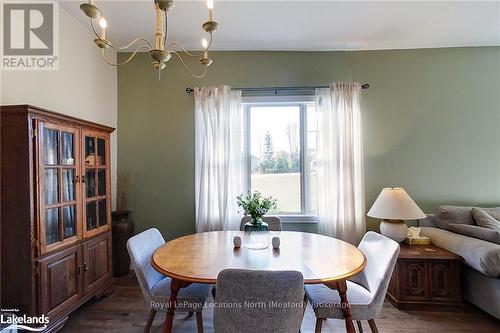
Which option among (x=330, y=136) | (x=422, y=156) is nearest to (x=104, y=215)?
(x=330, y=136)

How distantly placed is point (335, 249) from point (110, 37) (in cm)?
326

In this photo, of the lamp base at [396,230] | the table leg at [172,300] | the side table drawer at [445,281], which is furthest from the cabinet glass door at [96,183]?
the side table drawer at [445,281]

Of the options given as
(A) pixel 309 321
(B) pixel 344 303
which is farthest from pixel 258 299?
(A) pixel 309 321

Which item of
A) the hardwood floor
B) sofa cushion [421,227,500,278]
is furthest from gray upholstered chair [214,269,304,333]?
sofa cushion [421,227,500,278]

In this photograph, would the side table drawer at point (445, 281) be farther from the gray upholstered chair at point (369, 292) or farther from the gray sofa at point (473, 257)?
the gray upholstered chair at point (369, 292)

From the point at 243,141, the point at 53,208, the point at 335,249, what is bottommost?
the point at 335,249

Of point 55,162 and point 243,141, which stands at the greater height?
point 243,141

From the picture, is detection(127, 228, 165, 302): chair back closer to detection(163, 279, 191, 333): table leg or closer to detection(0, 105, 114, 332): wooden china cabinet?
detection(163, 279, 191, 333): table leg

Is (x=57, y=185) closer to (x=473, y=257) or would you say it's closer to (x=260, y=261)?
(x=260, y=261)

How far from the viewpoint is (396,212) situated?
2.54 m

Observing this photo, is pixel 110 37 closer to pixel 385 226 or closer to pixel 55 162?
pixel 55 162

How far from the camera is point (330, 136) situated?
3094 millimetres

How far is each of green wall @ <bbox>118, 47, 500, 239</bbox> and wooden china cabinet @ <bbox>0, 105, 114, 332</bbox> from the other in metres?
0.94

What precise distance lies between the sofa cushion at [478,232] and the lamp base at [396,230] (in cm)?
53
